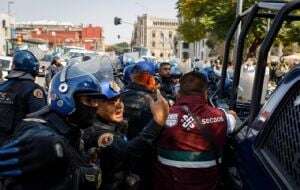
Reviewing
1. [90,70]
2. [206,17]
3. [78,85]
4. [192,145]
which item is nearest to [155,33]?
[206,17]

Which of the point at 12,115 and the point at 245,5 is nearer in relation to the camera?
the point at 12,115

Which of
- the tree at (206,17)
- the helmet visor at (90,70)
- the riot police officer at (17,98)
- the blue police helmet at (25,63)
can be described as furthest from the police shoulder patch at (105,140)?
the tree at (206,17)

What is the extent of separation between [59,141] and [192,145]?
1536mm

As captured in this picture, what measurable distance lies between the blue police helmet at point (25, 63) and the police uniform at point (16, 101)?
173 millimetres

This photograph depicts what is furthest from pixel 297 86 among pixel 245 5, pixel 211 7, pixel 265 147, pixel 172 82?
pixel 211 7

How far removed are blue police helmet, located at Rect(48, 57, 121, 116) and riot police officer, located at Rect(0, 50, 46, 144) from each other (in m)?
2.81

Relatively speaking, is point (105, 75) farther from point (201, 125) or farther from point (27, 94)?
point (27, 94)

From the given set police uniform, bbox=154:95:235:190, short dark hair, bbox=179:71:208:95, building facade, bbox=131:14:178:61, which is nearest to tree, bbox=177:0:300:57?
short dark hair, bbox=179:71:208:95

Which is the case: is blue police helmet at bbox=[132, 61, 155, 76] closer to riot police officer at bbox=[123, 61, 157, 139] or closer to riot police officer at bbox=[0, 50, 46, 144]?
riot police officer at bbox=[123, 61, 157, 139]

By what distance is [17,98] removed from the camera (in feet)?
18.4

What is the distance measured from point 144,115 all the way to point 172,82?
5325 mm

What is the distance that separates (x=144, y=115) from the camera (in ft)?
16.4

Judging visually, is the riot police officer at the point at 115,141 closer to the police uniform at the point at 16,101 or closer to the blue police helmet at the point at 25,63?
the police uniform at the point at 16,101

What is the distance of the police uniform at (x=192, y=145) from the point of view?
3707 millimetres
